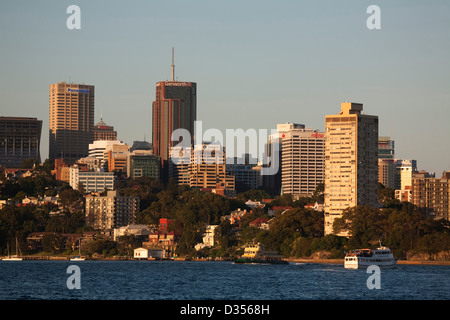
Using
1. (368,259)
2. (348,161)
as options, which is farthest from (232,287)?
(348,161)

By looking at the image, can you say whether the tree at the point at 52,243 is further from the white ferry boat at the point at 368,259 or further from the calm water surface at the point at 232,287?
the white ferry boat at the point at 368,259

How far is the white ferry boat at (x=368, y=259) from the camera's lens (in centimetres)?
12269

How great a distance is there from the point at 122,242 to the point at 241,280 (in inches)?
3453

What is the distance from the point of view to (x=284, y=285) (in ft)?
275

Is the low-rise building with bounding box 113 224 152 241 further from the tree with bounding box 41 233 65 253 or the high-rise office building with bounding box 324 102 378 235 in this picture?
the high-rise office building with bounding box 324 102 378 235

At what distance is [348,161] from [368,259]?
45741mm

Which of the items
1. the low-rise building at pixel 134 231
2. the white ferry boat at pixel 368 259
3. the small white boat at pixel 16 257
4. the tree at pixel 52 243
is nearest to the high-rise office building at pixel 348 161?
the white ferry boat at pixel 368 259

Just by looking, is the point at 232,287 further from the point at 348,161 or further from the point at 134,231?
the point at 134,231

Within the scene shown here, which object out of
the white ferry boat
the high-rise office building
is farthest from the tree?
the white ferry boat

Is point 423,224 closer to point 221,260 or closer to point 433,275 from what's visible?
point 221,260

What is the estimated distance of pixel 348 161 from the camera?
548ft
